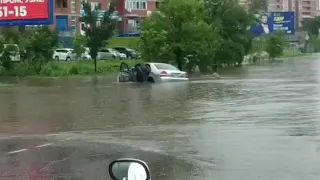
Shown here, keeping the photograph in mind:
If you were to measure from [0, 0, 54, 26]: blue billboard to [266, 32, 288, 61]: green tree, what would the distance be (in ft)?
165

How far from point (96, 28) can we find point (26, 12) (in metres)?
9.51

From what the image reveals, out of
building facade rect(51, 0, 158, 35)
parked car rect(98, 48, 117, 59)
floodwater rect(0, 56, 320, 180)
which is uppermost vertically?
building facade rect(51, 0, 158, 35)

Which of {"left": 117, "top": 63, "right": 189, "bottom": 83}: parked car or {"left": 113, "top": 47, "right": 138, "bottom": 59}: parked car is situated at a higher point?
{"left": 113, "top": 47, "right": 138, "bottom": 59}: parked car

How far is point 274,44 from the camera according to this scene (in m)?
90.3

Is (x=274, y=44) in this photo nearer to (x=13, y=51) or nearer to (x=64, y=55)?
(x=64, y=55)

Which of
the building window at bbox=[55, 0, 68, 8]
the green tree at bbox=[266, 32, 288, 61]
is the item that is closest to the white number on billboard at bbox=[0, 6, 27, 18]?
the building window at bbox=[55, 0, 68, 8]

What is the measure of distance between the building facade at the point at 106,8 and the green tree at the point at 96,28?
28.9m

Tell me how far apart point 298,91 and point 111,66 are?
3063 centimetres

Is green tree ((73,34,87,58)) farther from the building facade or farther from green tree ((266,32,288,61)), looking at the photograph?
green tree ((266,32,288,61))

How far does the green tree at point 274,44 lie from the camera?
89.7 m

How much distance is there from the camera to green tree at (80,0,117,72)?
173ft

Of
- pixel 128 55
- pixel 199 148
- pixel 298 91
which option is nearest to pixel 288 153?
pixel 199 148

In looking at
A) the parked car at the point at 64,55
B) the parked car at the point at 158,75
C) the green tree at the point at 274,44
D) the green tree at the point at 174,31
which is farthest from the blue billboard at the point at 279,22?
the parked car at the point at 158,75

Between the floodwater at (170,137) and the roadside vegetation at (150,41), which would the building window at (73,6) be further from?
the floodwater at (170,137)
